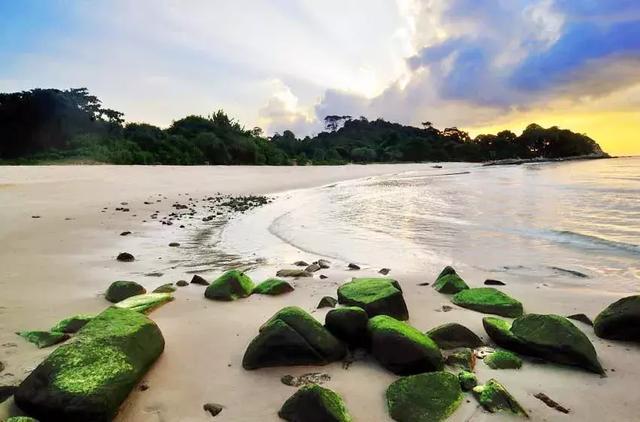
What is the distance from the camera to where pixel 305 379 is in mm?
2883

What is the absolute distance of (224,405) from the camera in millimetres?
2600

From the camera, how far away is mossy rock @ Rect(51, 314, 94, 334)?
3543 mm

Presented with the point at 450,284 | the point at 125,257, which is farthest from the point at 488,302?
the point at 125,257

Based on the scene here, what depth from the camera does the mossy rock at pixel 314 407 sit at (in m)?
2.37

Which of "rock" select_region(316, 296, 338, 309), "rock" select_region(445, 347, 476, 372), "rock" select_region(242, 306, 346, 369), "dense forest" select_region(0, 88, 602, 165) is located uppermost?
"dense forest" select_region(0, 88, 602, 165)

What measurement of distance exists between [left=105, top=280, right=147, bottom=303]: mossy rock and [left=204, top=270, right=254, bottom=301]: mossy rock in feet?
2.28

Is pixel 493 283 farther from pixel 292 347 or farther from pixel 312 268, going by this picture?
pixel 292 347

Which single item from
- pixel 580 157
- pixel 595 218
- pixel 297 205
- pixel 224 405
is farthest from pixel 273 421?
pixel 580 157

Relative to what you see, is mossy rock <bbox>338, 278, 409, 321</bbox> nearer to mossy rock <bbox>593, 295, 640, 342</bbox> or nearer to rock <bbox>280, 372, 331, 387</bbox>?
rock <bbox>280, 372, 331, 387</bbox>

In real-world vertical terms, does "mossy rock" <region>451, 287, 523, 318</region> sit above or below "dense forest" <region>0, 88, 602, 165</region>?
below

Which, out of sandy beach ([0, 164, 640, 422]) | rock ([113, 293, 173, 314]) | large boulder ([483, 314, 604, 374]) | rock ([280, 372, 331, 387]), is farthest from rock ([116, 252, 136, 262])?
large boulder ([483, 314, 604, 374])

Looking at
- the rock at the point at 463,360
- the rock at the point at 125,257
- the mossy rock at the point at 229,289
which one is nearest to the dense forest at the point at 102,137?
the rock at the point at 125,257

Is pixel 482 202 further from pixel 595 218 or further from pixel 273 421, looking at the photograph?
pixel 273 421

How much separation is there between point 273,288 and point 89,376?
2393mm
